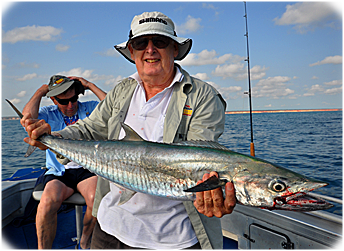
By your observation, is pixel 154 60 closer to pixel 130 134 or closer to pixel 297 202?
pixel 130 134

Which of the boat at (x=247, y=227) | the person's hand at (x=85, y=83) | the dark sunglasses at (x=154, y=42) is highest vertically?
the person's hand at (x=85, y=83)

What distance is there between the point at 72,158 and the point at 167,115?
91 centimetres

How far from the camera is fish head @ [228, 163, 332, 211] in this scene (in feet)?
5.02

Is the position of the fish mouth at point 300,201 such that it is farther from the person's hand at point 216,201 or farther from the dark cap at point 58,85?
the dark cap at point 58,85

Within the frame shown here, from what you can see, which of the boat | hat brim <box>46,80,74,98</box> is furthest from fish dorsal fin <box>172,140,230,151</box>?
hat brim <box>46,80,74,98</box>

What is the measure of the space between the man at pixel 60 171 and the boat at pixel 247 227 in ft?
2.76

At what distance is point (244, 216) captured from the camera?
3.85m

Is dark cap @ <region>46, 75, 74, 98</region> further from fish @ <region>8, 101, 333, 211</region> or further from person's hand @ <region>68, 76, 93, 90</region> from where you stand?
fish @ <region>8, 101, 333, 211</region>

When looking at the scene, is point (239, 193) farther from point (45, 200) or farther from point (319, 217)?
point (45, 200)

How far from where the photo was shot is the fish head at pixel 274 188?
60.2 inches

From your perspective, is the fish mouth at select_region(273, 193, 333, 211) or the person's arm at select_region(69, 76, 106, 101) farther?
the person's arm at select_region(69, 76, 106, 101)

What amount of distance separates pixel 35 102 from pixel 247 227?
4000 mm

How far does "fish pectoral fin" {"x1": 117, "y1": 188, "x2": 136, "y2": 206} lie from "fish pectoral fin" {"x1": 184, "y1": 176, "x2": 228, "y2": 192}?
1.84 ft

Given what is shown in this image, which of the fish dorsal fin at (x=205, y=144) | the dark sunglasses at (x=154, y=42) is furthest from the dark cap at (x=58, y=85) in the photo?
the fish dorsal fin at (x=205, y=144)
